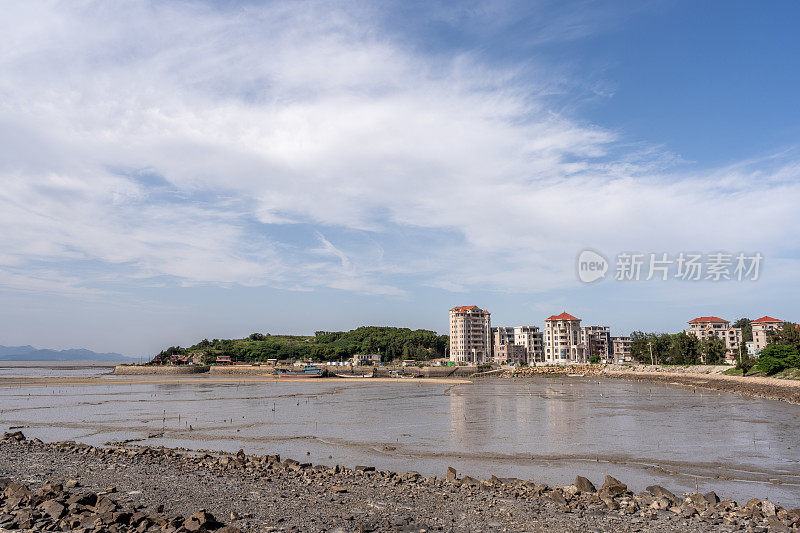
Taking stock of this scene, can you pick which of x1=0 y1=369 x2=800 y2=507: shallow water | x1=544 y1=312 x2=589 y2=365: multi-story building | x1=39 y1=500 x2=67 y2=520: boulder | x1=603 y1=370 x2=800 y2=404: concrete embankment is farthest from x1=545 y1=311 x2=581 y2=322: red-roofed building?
x1=39 y1=500 x2=67 y2=520: boulder

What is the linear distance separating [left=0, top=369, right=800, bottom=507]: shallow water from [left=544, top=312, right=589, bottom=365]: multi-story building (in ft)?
338

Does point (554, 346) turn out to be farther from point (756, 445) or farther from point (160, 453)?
point (160, 453)

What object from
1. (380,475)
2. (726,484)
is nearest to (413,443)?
(380,475)

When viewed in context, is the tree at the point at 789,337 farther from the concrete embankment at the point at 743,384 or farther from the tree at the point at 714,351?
the tree at the point at 714,351

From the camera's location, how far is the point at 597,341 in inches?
6693

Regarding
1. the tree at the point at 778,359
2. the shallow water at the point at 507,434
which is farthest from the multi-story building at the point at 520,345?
the shallow water at the point at 507,434

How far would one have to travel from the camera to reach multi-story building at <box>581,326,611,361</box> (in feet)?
540

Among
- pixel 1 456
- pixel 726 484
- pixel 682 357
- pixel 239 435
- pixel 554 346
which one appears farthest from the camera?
pixel 554 346

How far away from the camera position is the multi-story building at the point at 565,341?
6009 inches

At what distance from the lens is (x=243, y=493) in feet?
52.5

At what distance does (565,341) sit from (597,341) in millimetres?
23267

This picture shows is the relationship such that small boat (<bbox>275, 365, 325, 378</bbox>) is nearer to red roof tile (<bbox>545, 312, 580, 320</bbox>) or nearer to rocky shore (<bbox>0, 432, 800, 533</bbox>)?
red roof tile (<bbox>545, 312, 580, 320</bbox>)

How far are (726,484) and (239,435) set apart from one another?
2469 cm

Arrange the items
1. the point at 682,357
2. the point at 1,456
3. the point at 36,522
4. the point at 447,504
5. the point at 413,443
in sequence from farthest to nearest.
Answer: the point at 682,357, the point at 413,443, the point at 1,456, the point at 447,504, the point at 36,522
